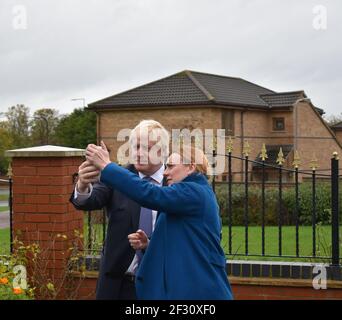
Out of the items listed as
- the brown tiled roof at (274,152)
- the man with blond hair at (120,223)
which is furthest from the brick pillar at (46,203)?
the brown tiled roof at (274,152)

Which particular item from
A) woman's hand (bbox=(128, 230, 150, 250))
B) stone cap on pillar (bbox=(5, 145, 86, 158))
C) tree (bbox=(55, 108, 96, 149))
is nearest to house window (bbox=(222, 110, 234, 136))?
tree (bbox=(55, 108, 96, 149))

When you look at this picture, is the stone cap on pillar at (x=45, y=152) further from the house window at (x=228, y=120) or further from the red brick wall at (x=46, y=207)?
the house window at (x=228, y=120)

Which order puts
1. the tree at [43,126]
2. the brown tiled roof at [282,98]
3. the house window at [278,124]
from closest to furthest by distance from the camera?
1. the brown tiled roof at [282,98]
2. the house window at [278,124]
3. the tree at [43,126]

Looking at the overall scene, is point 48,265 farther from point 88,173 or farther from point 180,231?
point 180,231

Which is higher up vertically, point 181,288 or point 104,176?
point 104,176

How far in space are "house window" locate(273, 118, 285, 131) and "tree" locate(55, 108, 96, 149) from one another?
12352 millimetres

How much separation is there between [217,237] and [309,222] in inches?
427

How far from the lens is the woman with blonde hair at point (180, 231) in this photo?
2760 millimetres

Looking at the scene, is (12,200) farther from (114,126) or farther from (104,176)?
(114,126)

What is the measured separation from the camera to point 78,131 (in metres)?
40.6

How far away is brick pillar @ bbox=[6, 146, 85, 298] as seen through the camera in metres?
5.13

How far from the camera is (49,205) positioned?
5.15m

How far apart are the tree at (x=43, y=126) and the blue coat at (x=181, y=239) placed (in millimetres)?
35760
